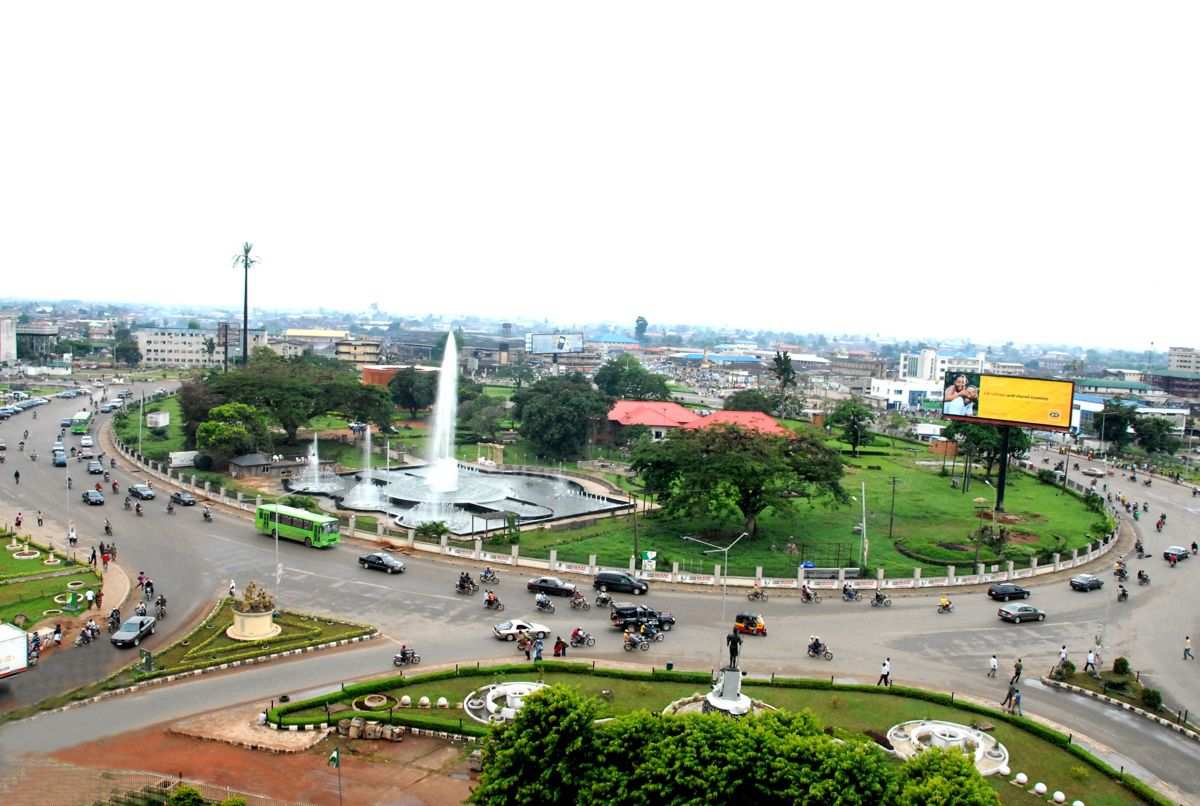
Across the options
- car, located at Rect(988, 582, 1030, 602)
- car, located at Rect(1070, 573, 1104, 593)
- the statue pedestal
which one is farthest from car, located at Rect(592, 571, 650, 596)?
car, located at Rect(1070, 573, 1104, 593)

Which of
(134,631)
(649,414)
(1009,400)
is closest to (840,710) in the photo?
(134,631)

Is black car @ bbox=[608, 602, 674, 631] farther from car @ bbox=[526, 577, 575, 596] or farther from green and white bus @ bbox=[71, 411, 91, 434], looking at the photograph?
green and white bus @ bbox=[71, 411, 91, 434]

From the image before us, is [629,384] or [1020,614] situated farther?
[629,384]

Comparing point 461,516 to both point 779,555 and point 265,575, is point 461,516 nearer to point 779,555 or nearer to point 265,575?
point 265,575

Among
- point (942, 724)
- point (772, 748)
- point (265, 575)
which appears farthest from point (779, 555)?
point (772, 748)

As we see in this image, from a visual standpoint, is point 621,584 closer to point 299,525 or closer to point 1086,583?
point 299,525

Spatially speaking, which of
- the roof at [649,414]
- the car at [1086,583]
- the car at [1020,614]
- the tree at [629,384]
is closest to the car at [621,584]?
the car at [1020,614]

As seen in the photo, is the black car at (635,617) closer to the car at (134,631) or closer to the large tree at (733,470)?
the large tree at (733,470)
